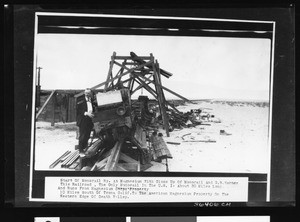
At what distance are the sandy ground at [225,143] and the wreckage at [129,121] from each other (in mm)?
23

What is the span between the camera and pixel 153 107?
869mm

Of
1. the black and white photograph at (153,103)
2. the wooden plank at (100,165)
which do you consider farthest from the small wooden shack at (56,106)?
the wooden plank at (100,165)

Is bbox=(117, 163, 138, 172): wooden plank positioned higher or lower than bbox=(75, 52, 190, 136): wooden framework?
lower

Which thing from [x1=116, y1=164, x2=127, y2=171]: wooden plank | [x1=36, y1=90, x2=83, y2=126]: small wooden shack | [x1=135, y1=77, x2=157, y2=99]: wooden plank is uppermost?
[x1=135, y1=77, x2=157, y2=99]: wooden plank

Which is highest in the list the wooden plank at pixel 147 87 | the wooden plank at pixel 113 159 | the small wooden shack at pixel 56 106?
the wooden plank at pixel 147 87

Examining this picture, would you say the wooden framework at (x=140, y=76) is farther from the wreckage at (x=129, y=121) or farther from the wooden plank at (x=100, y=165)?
the wooden plank at (x=100, y=165)

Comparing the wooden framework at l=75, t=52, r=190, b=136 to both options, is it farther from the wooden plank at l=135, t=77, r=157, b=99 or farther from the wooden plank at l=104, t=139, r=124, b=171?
the wooden plank at l=104, t=139, r=124, b=171

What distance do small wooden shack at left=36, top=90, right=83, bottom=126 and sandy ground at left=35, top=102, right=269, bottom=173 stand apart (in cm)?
3

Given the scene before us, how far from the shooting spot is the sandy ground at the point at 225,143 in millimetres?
865

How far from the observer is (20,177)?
2.81 ft

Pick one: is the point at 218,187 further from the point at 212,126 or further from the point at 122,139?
the point at 122,139

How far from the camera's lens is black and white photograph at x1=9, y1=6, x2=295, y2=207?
854 millimetres

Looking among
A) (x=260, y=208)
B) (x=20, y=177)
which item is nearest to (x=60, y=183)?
(x=20, y=177)

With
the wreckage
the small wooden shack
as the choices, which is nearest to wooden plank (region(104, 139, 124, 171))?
the wreckage
